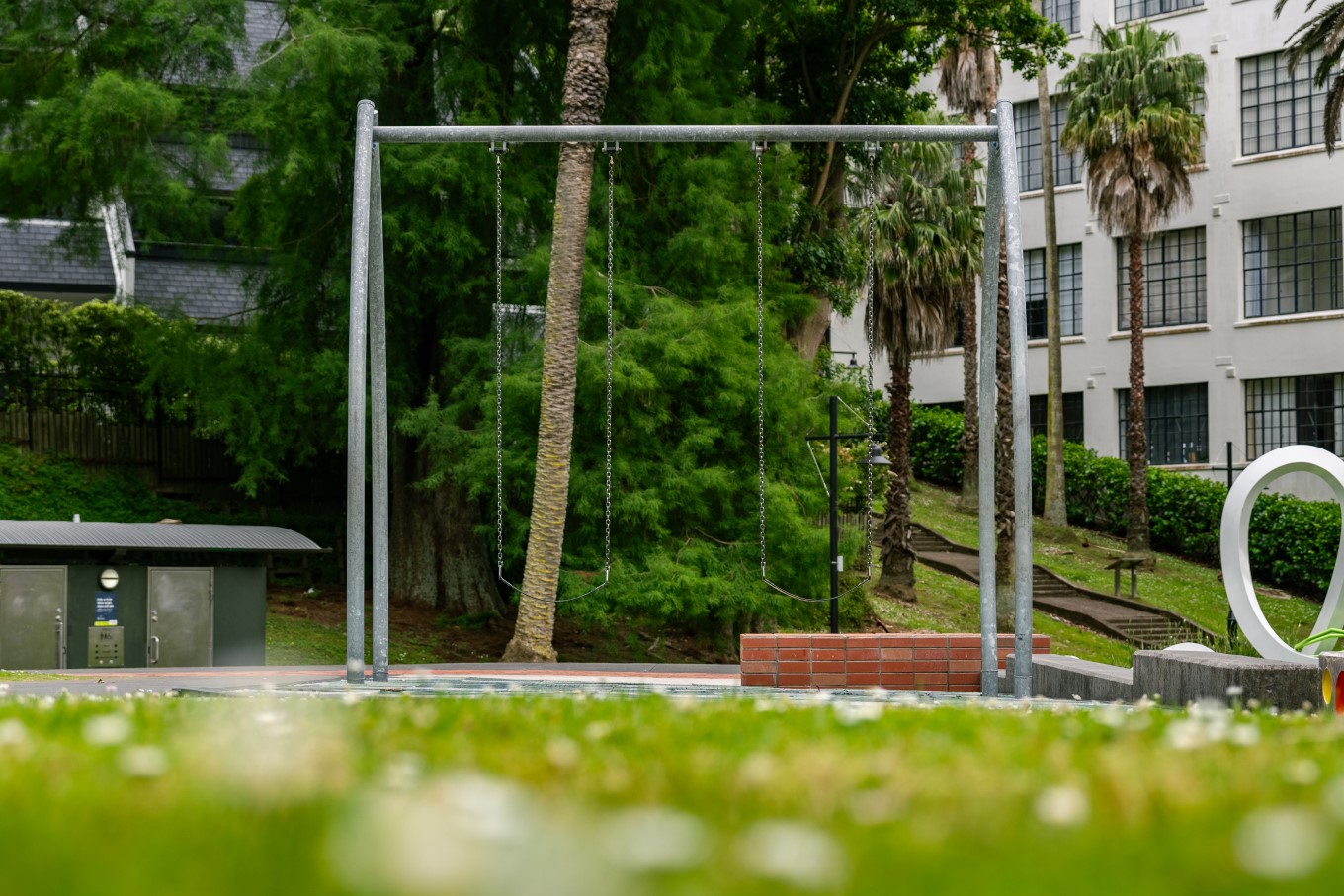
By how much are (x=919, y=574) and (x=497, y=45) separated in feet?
52.4

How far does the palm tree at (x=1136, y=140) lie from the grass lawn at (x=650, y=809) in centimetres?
3753

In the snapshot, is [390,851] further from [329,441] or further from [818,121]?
[818,121]

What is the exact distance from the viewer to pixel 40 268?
106ft

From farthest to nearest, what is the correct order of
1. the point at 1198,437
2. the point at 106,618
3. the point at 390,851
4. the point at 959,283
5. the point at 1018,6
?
the point at 1198,437
the point at 959,283
the point at 1018,6
the point at 106,618
the point at 390,851

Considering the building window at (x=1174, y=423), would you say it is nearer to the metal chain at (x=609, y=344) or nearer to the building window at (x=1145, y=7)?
the building window at (x=1145, y=7)

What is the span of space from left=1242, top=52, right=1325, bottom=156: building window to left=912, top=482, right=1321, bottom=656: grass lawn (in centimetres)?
1280

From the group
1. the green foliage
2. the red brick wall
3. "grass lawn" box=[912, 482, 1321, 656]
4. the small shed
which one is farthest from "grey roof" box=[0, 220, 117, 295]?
the green foliage

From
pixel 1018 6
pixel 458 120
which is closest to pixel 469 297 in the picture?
pixel 458 120

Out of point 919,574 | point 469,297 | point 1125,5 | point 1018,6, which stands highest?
point 1125,5

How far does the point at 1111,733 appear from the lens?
16.1ft

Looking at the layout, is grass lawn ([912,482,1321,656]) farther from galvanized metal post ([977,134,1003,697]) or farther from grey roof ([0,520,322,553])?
grey roof ([0,520,322,553])

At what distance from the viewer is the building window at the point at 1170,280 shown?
149 ft

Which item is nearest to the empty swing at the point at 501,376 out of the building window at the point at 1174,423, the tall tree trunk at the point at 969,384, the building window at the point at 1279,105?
the tall tree trunk at the point at 969,384

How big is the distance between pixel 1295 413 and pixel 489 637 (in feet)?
92.6
